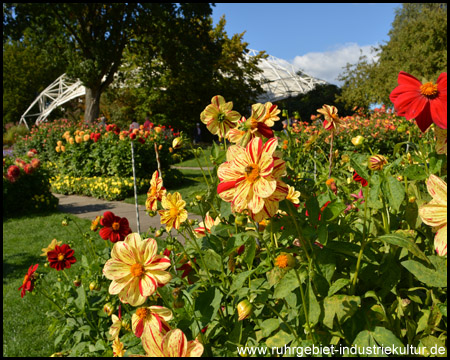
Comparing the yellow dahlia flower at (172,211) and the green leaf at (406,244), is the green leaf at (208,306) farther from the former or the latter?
the green leaf at (406,244)

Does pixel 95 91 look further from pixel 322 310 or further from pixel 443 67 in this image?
pixel 322 310

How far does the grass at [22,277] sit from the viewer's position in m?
2.36

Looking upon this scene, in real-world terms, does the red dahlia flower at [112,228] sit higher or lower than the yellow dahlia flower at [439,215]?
lower

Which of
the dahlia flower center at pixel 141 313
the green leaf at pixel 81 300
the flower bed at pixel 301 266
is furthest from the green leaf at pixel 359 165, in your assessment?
the green leaf at pixel 81 300

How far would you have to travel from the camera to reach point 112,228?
154 cm

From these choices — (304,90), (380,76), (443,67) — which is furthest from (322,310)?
(304,90)

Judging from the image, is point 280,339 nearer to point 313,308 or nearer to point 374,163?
point 313,308

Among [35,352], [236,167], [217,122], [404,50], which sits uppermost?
[404,50]

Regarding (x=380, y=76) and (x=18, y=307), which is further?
(x=380, y=76)

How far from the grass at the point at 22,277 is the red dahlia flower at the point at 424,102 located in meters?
1.62

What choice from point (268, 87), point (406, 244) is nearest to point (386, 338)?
point (406, 244)

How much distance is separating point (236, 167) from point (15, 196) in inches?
265

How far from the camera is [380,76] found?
1653cm

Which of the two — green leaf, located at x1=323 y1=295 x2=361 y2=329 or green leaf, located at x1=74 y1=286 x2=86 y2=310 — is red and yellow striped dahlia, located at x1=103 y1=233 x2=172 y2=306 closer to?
green leaf, located at x1=323 y1=295 x2=361 y2=329
